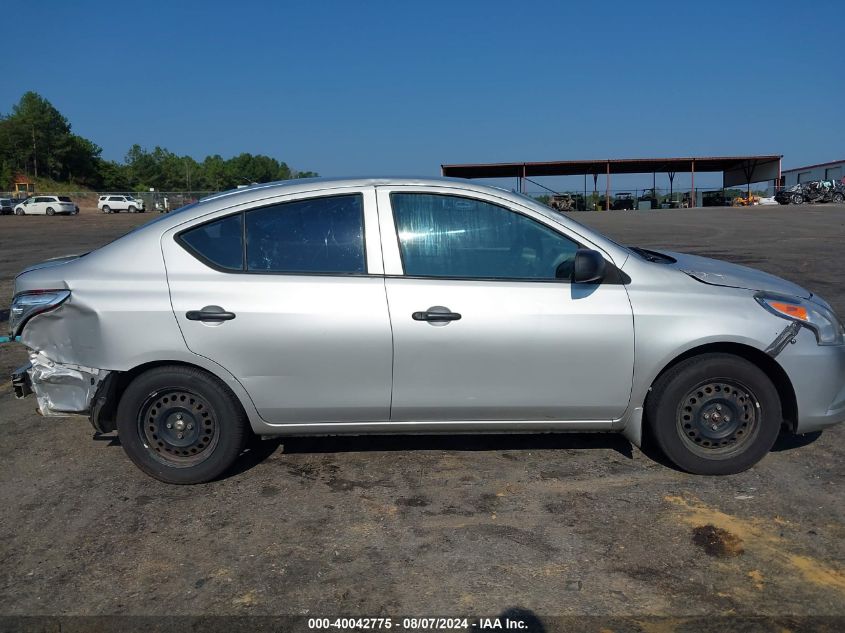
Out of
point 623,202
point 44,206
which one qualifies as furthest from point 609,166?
point 44,206

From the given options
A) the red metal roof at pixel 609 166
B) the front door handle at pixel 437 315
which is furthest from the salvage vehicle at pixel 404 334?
the red metal roof at pixel 609 166

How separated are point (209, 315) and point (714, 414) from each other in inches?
114

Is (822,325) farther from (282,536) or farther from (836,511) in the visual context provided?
(282,536)

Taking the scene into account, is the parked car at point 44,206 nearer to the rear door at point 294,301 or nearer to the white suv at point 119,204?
the white suv at point 119,204

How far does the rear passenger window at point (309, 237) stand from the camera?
413 centimetres

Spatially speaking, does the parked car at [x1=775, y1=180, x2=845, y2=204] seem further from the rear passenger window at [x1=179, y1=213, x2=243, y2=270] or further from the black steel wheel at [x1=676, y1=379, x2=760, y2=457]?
the rear passenger window at [x1=179, y1=213, x2=243, y2=270]

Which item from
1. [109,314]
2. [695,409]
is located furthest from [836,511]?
[109,314]

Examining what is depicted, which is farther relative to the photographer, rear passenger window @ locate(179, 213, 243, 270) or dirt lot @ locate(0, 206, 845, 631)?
rear passenger window @ locate(179, 213, 243, 270)

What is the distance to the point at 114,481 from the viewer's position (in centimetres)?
438

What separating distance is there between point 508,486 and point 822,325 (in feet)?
6.60

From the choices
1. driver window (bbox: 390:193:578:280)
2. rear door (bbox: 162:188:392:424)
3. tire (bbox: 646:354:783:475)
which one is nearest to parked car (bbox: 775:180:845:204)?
tire (bbox: 646:354:783:475)

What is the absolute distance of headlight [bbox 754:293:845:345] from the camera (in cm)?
411

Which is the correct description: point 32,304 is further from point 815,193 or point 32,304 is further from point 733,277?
point 815,193

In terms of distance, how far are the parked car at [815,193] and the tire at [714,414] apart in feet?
159
